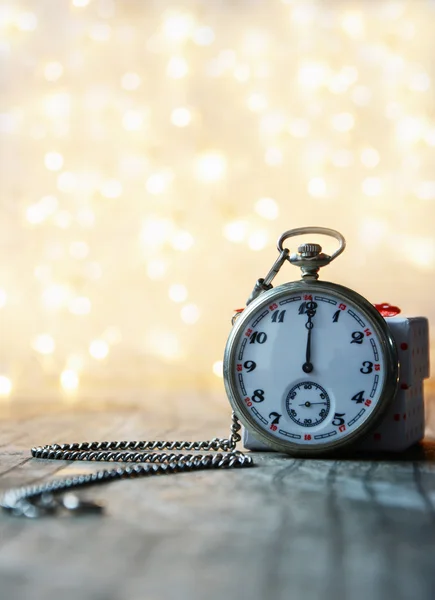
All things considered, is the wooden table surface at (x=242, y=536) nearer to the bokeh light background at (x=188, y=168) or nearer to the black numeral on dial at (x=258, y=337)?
the black numeral on dial at (x=258, y=337)

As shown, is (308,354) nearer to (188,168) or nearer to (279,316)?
(279,316)

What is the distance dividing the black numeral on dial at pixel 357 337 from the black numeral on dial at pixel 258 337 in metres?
0.12

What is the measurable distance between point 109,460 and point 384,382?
0.39m

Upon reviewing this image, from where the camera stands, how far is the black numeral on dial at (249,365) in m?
1.26

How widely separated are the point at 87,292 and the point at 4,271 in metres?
0.26

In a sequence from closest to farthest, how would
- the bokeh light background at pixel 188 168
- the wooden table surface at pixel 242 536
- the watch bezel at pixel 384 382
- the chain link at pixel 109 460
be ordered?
the wooden table surface at pixel 242 536 → the chain link at pixel 109 460 → the watch bezel at pixel 384 382 → the bokeh light background at pixel 188 168

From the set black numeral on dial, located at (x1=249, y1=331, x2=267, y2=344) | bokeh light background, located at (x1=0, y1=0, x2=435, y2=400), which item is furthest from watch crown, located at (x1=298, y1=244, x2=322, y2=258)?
bokeh light background, located at (x1=0, y1=0, x2=435, y2=400)

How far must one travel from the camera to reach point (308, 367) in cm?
124

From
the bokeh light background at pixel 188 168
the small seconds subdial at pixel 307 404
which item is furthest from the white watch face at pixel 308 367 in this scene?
the bokeh light background at pixel 188 168

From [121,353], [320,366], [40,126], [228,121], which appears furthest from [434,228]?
[320,366]

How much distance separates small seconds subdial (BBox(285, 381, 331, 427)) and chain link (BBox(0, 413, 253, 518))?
88 mm

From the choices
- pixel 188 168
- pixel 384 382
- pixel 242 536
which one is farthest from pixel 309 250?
pixel 188 168

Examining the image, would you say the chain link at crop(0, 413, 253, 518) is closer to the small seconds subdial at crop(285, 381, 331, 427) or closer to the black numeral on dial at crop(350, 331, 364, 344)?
the small seconds subdial at crop(285, 381, 331, 427)

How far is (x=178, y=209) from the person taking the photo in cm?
277
